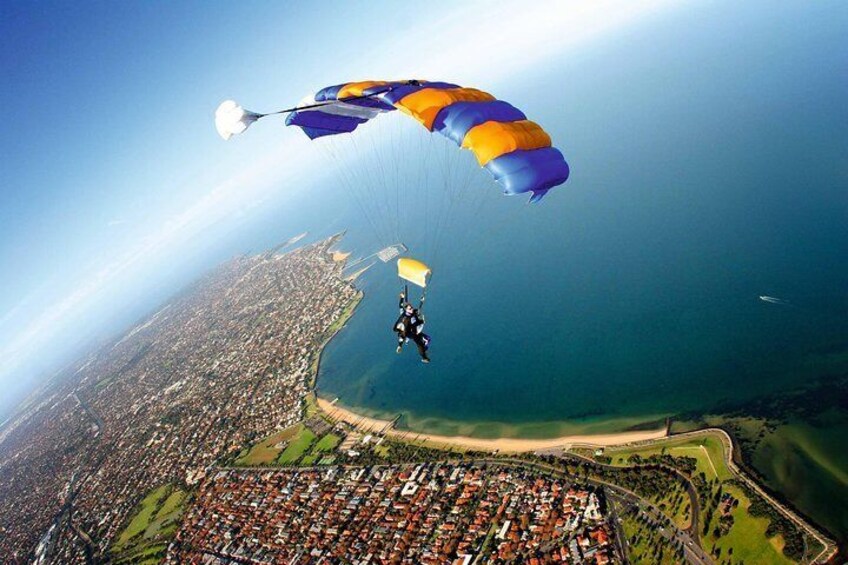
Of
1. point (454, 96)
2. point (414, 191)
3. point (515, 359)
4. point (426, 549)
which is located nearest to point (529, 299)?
point (515, 359)

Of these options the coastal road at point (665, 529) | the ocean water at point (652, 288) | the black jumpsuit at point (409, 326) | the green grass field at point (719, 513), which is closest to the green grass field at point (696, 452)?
the green grass field at point (719, 513)

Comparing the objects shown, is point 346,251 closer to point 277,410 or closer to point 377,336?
point 377,336

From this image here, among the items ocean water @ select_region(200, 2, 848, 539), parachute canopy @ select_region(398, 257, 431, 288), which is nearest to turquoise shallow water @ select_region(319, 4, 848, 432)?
ocean water @ select_region(200, 2, 848, 539)

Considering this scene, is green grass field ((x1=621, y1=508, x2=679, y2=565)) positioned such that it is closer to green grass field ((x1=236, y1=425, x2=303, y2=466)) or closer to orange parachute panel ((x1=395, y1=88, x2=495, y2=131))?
orange parachute panel ((x1=395, y1=88, x2=495, y2=131))

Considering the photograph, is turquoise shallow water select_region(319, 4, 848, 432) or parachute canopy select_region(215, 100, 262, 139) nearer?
parachute canopy select_region(215, 100, 262, 139)

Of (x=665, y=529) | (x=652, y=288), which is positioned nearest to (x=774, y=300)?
(x=652, y=288)
